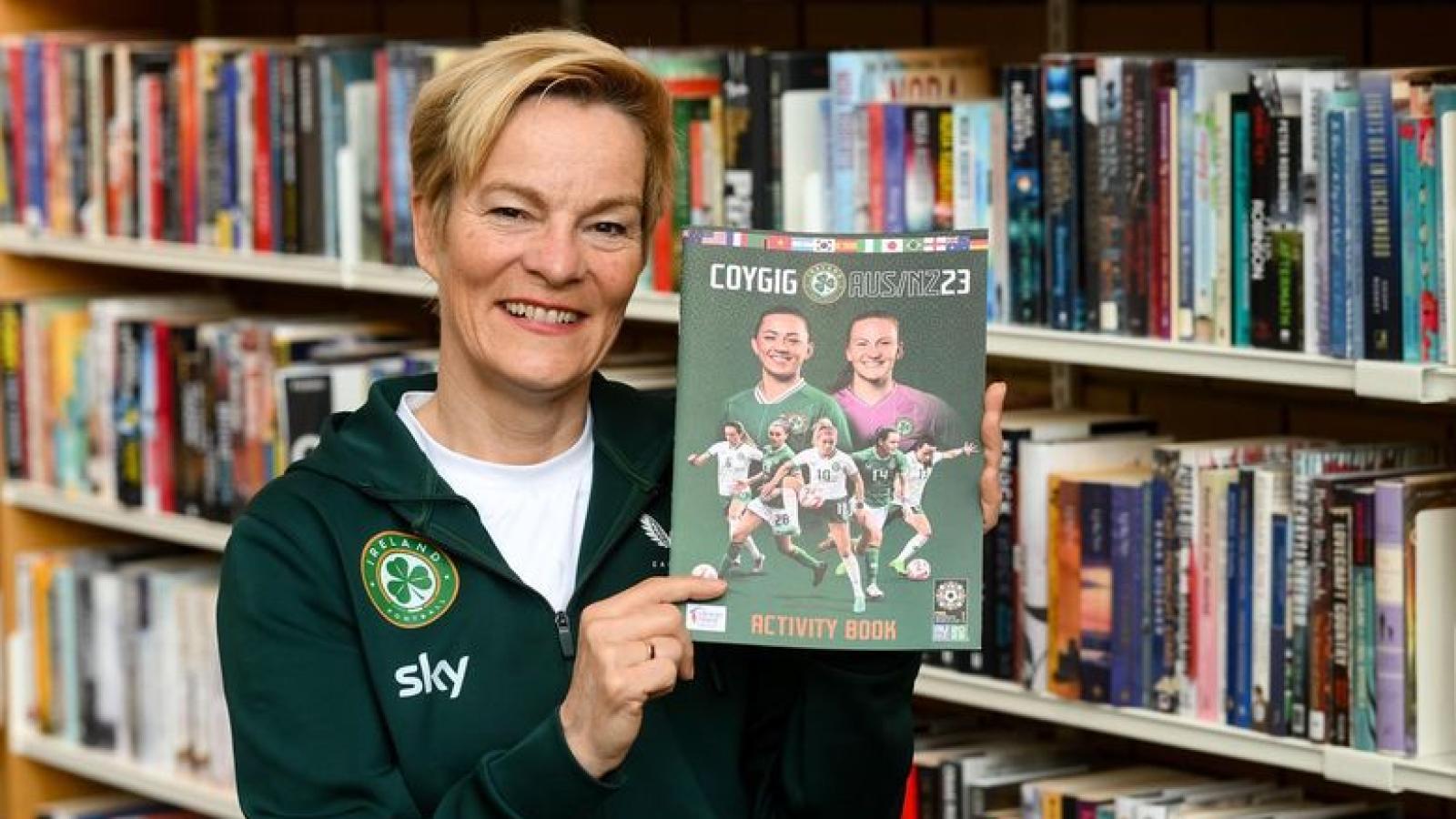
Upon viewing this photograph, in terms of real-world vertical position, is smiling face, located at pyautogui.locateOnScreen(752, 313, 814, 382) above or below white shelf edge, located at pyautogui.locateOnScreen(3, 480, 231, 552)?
above

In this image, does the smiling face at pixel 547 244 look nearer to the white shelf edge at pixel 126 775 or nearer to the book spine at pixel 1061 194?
the book spine at pixel 1061 194

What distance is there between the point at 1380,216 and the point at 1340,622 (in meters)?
0.37

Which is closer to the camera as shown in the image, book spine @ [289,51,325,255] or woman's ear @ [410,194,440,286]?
woman's ear @ [410,194,440,286]

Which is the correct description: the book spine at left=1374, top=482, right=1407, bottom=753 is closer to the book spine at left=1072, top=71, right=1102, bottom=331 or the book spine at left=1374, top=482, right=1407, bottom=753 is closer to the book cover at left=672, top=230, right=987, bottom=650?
the book spine at left=1072, top=71, right=1102, bottom=331

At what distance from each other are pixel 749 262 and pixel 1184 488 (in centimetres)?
75

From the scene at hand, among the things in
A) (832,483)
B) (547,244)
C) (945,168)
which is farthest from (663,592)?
(945,168)

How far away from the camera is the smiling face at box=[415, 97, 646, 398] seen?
1.67 meters

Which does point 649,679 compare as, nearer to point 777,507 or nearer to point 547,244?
point 777,507

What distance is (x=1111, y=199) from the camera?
230cm

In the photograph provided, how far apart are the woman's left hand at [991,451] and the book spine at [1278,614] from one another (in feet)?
1.92

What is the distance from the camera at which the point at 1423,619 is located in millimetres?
2100

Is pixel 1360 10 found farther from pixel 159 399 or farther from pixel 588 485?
pixel 159 399

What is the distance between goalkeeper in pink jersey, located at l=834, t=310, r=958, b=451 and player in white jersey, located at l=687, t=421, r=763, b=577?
3.1 inches

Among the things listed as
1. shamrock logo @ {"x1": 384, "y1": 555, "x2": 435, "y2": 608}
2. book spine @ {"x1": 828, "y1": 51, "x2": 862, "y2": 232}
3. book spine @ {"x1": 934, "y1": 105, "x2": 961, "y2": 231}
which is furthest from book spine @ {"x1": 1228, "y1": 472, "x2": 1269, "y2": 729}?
shamrock logo @ {"x1": 384, "y1": 555, "x2": 435, "y2": 608}
